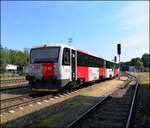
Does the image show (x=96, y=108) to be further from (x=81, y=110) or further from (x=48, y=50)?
(x=48, y=50)

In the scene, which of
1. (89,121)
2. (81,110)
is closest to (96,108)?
(81,110)

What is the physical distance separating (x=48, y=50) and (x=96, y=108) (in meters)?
7.58

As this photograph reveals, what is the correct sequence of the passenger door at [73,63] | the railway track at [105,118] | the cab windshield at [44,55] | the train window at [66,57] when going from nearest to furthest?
the railway track at [105,118] < the cab windshield at [44,55] < the train window at [66,57] < the passenger door at [73,63]

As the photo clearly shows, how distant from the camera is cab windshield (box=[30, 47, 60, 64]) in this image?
2017 cm

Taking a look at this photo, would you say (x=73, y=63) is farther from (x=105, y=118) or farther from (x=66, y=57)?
(x=105, y=118)

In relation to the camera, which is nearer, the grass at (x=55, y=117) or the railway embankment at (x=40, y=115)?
the grass at (x=55, y=117)

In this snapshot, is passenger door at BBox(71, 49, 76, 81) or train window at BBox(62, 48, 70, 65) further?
passenger door at BBox(71, 49, 76, 81)

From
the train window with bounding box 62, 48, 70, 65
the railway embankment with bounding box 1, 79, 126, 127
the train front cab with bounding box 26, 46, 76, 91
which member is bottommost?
the railway embankment with bounding box 1, 79, 126, 127

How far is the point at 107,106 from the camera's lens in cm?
1502

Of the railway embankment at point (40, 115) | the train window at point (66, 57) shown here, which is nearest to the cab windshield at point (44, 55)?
the train window at point (66, 57)

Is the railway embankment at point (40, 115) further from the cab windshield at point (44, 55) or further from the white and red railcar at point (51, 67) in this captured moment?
the cab windshield at point (44, 55)

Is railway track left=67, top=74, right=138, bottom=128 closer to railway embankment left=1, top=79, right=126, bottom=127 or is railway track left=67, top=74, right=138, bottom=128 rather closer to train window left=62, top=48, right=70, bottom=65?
railway embankment left=1, top=79, right=126, bottom=127

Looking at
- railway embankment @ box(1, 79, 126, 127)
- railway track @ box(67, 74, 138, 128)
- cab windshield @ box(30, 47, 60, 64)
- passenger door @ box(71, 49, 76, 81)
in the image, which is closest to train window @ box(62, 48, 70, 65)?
cab windshield @ box(30, 47, 60, 64)

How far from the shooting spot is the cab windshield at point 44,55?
794 inches
